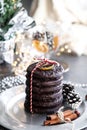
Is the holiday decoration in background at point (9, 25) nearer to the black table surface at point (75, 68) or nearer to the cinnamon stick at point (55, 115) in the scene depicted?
the black table surface at point (75, 68)

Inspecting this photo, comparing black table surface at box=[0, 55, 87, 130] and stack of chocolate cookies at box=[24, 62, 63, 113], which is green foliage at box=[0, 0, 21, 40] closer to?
black table surface at box=[0, 55, 87, 130]

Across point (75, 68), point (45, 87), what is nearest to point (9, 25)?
point (75, 68)

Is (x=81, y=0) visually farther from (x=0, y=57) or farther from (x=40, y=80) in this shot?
(x=40, y=80)

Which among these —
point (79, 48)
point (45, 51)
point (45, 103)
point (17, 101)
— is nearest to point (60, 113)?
point (45, 103)

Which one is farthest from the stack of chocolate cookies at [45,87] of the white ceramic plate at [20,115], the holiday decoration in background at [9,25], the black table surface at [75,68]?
the holiday decoration in background at [9,25]

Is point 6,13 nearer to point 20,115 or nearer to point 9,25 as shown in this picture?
point 9,25

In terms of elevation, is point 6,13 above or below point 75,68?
above
